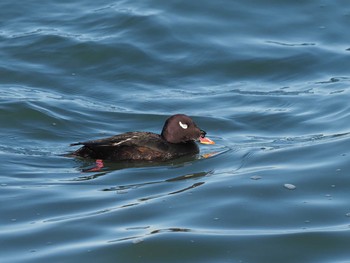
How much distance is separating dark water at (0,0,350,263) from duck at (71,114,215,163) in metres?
0.27

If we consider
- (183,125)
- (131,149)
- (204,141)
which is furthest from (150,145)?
(204,141)

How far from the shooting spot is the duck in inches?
520

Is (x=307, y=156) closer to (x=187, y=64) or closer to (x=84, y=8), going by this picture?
(x=187, y=64)

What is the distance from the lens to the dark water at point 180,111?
371 inches

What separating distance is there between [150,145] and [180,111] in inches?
127

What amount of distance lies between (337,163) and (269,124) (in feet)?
11.7

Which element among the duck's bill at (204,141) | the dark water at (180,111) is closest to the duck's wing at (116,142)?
the dark water at (180,111)

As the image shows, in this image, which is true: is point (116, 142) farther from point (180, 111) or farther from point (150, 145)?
point (180, 111)

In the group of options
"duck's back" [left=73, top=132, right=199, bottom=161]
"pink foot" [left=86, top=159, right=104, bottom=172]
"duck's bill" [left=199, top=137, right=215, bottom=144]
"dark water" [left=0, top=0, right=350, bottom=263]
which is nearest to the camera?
"dark water" [left=0, top=0, right=350, bottom=263]

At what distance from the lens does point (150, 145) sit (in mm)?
13391

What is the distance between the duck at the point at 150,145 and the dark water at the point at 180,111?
27cm

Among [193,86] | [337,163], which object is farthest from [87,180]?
[193,86]

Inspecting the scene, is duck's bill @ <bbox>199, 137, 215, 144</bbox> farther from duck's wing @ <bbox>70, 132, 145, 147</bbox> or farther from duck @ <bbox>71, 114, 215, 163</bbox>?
duck's wing @ <bbox>70, 132, 145, 147</bbox>

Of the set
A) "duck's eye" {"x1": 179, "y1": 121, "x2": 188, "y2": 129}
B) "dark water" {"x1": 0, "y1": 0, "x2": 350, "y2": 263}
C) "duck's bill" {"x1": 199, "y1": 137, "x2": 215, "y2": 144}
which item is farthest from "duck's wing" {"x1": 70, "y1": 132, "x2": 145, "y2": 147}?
"duck's bill" {"x1": 199, "y1": 137, "x2": 215, "y2": 144}
